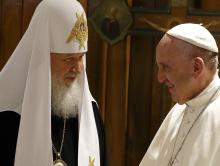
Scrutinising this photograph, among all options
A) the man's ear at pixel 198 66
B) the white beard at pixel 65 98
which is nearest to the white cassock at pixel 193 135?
the man's ear at pixel 198 66

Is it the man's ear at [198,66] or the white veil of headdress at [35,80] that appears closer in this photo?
the man's ear at [198,66]

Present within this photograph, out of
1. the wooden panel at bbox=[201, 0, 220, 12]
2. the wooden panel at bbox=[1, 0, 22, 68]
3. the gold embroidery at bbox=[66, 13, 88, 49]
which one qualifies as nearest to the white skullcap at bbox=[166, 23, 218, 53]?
the gold embroidery at bbox=[66, 13, 88, 49]

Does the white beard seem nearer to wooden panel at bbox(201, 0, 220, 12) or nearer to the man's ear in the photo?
the man's ear

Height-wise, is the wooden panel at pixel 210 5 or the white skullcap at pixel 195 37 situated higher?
the wooden panel at pixel 210 5

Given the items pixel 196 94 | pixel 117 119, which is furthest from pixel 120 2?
pixel 196 94

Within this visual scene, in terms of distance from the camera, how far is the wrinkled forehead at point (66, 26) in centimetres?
270

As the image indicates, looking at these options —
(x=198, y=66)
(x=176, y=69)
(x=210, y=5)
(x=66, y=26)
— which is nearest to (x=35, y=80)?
(x=66, y=26)

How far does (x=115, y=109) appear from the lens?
14.1ft

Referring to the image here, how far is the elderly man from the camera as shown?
8.12ft

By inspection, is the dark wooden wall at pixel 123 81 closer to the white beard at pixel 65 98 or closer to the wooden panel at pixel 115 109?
the wooden panel at pixel 115 109

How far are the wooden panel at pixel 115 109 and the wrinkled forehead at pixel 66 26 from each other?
1.45 metres

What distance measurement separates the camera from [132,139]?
169 inches

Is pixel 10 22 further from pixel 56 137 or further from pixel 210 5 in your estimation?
→ pixel 56 137

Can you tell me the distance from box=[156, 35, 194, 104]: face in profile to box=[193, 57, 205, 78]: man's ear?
2 cm
